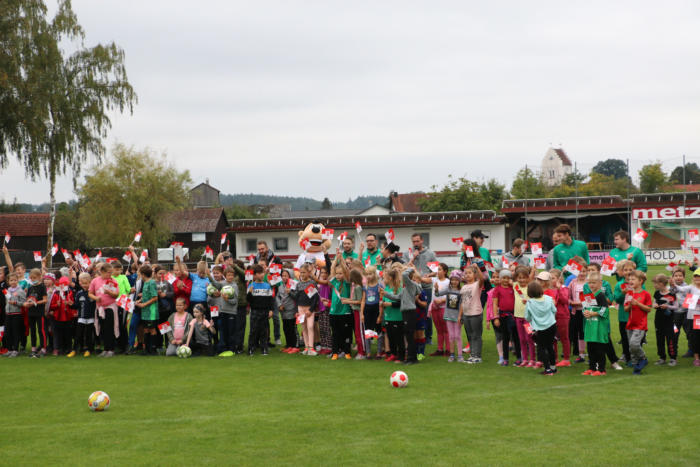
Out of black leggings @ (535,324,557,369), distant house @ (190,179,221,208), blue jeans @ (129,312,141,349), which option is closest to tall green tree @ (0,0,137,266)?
blue jeans @ (129,312,141,349)

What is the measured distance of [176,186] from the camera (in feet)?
165

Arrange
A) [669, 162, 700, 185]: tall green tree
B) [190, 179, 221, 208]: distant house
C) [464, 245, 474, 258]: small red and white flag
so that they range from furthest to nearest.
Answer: [190, 179, 221, 208]: distant house < [669, 162, 700, 185]: tall green tree < [464, 245, 474, 258]: small red and white flag

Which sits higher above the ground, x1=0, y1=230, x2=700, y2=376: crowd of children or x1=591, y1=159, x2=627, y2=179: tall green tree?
x1=591, y1=159, x2=627, y2=179: tall green tree

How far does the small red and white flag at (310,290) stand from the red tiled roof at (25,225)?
59586 mm

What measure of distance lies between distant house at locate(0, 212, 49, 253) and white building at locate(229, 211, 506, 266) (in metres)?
24.6

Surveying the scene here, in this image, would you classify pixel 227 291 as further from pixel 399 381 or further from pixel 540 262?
pixel 540 262

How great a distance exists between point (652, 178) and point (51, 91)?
1412 inches

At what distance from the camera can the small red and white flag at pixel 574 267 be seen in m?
11.6

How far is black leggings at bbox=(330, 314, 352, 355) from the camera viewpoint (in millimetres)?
12898

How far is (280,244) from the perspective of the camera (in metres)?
52.8

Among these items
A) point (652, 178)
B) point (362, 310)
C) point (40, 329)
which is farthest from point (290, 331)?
point (652, 178)

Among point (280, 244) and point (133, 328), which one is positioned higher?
point (280, 244)

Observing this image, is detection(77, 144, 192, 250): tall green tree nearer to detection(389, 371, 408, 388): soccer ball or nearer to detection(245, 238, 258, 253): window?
detection(245, 238, 258, 253): window

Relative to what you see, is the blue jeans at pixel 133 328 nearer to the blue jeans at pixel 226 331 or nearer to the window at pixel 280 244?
the blue jeans at pixel 226 331
